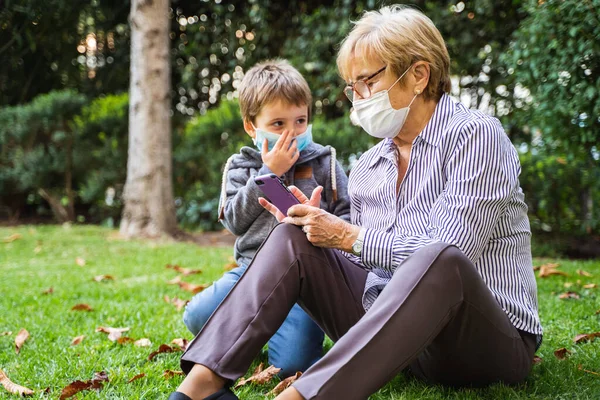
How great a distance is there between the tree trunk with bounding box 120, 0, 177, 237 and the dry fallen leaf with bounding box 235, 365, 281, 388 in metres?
4.72

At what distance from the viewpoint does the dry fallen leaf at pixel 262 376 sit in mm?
2410

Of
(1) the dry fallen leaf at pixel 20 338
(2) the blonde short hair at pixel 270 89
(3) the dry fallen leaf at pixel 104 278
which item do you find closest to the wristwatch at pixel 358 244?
(2) the blonde short hair at pixel 270 89

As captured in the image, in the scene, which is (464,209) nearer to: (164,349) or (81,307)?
(164,349)

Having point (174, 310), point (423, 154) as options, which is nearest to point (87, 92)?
point (174, 310)

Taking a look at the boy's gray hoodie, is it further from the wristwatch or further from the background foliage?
the background foliage

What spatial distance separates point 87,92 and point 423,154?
32.8ft

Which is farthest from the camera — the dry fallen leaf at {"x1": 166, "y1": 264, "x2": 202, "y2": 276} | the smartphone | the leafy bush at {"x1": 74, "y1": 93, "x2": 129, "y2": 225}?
the leafy bush at {"x1": 74, "y1": 93, "x2": 129, "y2": 225}

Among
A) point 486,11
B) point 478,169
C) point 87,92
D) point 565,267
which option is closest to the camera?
point 478,169

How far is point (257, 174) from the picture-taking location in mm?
2893

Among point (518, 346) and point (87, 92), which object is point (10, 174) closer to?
point (87, 92)

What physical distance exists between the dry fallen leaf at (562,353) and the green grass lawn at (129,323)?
0.12 ft

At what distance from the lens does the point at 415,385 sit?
7.52ft

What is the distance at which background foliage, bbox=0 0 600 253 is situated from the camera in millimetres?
4559

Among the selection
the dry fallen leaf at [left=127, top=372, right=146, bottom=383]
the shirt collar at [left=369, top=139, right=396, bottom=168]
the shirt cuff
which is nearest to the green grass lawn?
the dry fallen leaf at [left=127, top=372, right=146, bottom=383]
